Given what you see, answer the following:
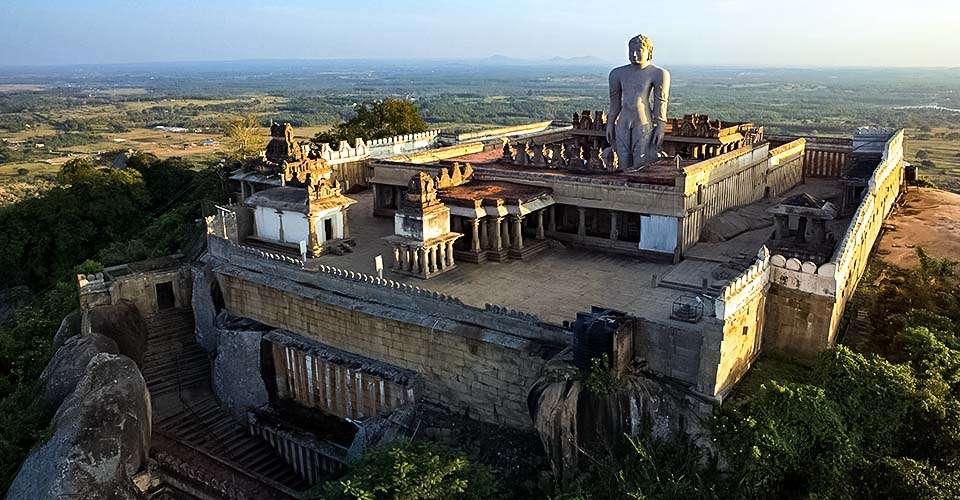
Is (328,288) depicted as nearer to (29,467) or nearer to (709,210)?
(29,467)

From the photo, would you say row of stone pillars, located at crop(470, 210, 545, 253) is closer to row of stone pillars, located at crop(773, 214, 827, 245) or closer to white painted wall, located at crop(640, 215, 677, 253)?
white painted wall, located at crop(640, 215, 677, 253)

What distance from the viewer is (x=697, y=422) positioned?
59.4ft

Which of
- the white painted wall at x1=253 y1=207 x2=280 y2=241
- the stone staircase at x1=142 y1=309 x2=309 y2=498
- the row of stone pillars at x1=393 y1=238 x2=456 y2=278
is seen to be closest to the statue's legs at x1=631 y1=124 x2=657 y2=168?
the row of stone pillars at x1=393 y1=238 x2=456 y2=278

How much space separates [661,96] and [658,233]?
8448 millimetres

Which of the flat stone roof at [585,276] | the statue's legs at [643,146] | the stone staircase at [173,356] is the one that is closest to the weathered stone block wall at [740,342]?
the flat stone roof at [585,276]

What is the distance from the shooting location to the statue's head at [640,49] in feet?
109

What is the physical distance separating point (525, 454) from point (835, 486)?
26.7ft

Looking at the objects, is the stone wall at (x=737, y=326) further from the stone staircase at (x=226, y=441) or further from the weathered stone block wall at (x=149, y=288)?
the weathered stone block wall at (x=149, y=288)

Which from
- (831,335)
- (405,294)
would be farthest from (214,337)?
(831,335)

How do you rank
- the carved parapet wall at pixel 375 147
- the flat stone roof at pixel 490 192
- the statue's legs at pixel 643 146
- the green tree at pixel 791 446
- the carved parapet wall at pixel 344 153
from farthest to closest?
the carved parapet wall at pixel 375 147
the carved parapet wall at pixel 344 153
the statue's legs at pixel 643 146
the flat stone roof at pixel 490 192
the green tree at pixel 791 446

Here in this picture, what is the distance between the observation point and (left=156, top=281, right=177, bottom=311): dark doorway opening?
3192 centimetres

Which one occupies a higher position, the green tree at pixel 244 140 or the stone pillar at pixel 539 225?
the green tree at pixel 244 140

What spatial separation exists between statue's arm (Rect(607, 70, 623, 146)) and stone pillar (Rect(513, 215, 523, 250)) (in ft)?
30.7

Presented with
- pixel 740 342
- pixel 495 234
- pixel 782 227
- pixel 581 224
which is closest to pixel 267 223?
pixel 495 234
